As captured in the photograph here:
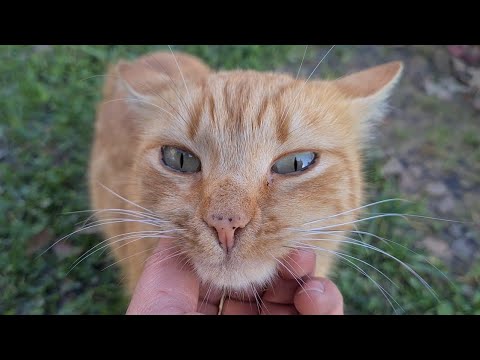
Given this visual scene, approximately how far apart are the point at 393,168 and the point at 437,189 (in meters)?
0.40

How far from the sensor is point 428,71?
15.3 feet

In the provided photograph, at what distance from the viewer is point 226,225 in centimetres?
167

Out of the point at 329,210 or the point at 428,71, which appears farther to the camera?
the point at 428,71

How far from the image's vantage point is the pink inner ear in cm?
222

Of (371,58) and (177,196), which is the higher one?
(371,58)

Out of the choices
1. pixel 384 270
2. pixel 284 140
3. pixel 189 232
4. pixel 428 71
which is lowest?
pixel 384 270

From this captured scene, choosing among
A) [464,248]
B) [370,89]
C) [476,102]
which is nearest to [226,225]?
[370,89]

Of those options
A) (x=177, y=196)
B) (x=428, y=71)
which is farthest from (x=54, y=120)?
(x=428, y=71)

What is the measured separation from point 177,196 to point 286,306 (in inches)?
30.3

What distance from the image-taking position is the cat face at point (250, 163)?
1.74 metres

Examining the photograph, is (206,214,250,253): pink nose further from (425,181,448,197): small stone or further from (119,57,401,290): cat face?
(425,181,448,197): small stone

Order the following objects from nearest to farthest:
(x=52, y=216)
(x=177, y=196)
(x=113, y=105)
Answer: (x=177, y=196) → (x=113, y=105) → (x=52, y=216)

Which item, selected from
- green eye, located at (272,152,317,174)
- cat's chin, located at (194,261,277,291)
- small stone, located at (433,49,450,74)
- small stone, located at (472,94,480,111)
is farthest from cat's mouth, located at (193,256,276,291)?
small stone, located at (433,49,450,74)
